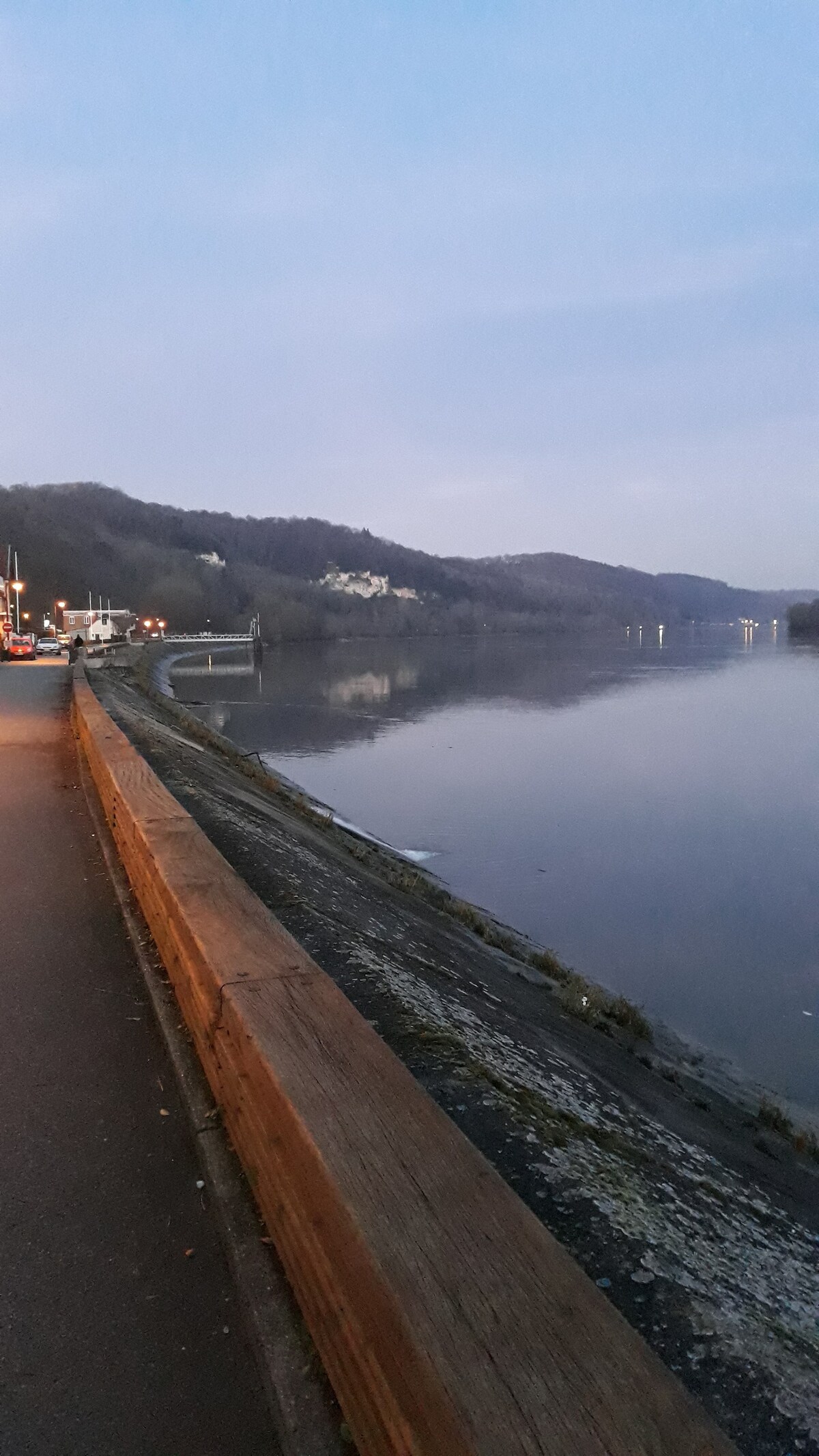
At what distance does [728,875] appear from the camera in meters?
17.4

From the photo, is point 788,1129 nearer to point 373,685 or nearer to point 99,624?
point 373,685

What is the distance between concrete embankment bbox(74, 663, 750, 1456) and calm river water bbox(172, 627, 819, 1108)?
7814mm

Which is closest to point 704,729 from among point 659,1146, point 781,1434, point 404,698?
point 404,698

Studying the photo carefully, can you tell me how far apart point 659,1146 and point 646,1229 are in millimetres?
1722

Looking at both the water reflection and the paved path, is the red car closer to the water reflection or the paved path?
the water reflection

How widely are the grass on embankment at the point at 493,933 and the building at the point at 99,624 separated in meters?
67.8

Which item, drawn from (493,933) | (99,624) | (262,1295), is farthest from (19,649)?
(262,1295)

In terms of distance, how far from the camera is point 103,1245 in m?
2.72

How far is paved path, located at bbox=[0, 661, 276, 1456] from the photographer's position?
6.97ft

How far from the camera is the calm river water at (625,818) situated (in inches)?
482

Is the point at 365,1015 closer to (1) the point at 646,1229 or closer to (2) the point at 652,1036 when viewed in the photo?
(1) the point at 646,1229

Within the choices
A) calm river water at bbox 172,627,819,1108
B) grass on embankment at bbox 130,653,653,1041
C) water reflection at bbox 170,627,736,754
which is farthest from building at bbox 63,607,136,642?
grass on embankment at bbox 130,653,653,1041

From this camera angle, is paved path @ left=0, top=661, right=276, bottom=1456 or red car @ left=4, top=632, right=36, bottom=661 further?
red car @ left=4, top=632, right=36, bottom=661

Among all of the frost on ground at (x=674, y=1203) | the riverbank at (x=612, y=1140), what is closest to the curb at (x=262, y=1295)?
the riverbank at (x=612, y=1140)
